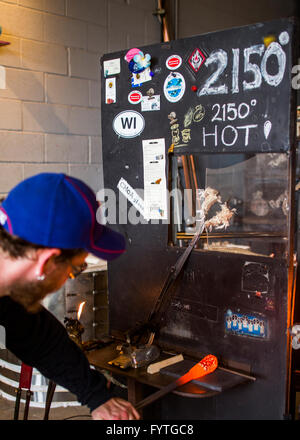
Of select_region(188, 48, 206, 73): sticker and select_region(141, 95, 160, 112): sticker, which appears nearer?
select_region(188, 48, 206, 73): sticker

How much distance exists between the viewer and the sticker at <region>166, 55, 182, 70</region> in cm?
198

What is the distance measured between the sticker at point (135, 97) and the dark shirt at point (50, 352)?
1021 millimetres

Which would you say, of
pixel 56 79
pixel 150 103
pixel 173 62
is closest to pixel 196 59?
pixel 173 62

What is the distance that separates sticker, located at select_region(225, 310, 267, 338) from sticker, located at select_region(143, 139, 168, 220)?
520 mm

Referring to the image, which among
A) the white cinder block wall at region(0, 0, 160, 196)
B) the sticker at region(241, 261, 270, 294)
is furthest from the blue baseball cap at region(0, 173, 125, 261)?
the white cinder block wall at region(0, 0, 160, 196)

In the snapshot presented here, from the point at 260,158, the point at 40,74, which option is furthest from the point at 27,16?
the point at 260,158

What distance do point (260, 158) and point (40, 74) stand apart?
6.16 ft

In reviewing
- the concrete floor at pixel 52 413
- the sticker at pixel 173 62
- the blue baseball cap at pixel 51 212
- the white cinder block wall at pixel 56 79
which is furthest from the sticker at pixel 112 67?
the concrete floor at pixel 52 413

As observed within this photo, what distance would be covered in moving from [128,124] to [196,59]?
435 mm

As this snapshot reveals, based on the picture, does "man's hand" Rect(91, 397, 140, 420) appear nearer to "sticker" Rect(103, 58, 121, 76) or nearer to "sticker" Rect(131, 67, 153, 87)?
"sticker" Rect(131, 67, 153, 87)

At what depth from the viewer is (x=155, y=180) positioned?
6.94 ft

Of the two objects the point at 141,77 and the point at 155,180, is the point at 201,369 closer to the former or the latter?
the point at 155,180

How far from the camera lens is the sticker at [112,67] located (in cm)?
218

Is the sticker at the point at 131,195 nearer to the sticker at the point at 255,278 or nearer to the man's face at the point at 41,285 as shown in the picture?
the sticker at the point at 255,278
